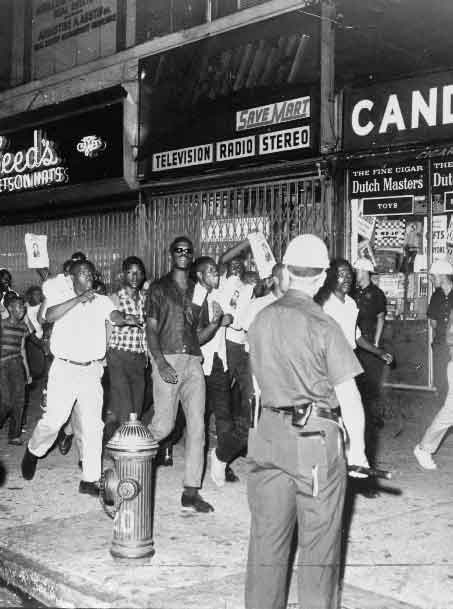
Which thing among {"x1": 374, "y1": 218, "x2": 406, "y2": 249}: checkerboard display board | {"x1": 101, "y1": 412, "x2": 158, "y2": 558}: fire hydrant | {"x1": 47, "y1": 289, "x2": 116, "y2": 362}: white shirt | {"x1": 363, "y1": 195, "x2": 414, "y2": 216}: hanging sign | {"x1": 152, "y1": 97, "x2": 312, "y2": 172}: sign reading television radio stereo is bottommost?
{"x1": 101, "y1": 412, "x2": 158, "y2": 558}: fire hydrant

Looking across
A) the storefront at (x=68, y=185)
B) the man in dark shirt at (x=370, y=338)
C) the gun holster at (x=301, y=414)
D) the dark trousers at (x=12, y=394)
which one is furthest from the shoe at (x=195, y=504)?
the storefront at (x=68, y=185)

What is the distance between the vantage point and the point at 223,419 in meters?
7.66

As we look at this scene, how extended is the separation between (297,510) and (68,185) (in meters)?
13.4

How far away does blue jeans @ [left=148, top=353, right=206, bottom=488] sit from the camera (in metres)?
6.55

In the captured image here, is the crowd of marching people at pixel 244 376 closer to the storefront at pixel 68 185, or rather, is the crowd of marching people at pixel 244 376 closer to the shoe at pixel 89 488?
the shoe at pixel 89 488

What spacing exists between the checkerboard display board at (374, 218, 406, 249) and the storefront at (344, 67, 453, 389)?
0.5 inches

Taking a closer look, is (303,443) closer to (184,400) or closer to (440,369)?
(184,400)

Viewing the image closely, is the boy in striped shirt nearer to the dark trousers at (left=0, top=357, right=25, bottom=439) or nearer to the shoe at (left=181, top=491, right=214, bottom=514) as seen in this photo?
the dark trousers at (left=0, top=357, right=25, bottom=439)

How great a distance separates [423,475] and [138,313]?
3113 millimetres

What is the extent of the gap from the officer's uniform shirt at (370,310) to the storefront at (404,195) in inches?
24.5

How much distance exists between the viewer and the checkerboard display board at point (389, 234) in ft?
36.9

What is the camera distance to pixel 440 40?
10.9 meters

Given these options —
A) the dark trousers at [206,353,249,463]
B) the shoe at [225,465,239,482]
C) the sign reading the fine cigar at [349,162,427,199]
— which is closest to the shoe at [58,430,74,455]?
the dark trousers at [206,353,249,463]

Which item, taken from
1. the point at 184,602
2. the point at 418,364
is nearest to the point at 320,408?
the point at 184,602
